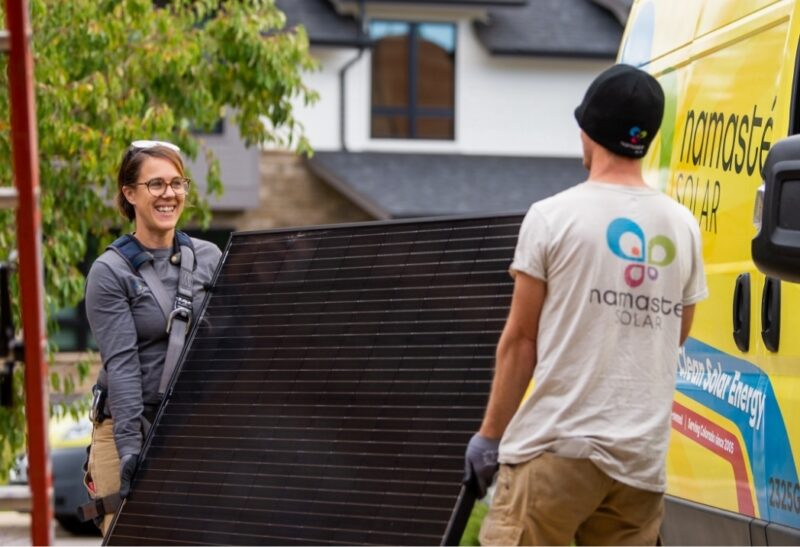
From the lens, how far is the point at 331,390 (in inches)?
167

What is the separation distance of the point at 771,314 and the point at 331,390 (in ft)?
4.56

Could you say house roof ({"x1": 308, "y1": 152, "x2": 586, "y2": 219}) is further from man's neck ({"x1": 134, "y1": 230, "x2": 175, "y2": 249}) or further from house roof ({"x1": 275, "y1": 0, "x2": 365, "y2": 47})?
man's neck ({"x1": 134, "y1": 230, "x2": 175, "y2": 249})

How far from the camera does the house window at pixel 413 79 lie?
27000 millimetres

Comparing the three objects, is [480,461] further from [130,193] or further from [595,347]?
[130,193]

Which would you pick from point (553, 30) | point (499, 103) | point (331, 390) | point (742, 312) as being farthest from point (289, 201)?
point (331, 390)

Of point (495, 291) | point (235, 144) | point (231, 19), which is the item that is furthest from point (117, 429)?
point (235, 144)

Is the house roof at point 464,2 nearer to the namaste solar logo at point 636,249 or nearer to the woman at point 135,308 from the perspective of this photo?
the woman at point 135,308

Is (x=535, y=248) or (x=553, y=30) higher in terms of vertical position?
(x=553, y=30)

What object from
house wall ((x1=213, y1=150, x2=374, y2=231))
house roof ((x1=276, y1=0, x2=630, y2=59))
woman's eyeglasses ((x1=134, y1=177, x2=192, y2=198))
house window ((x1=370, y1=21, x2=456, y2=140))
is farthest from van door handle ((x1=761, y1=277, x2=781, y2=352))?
house window ((x1=370, y1=21, x2=456, y2=140))

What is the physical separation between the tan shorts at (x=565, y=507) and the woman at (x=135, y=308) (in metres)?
1.49

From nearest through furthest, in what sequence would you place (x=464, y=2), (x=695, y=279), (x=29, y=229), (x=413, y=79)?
(x=29, y=229) → (x=695, y=279) → (x=464, y=2) → (x=413, y=79)

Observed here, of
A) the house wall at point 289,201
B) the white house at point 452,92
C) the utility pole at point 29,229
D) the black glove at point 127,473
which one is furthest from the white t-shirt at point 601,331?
the house wall at point 289,201

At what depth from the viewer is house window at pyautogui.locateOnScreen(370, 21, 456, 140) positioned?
2700 cm

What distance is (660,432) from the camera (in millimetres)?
3590
